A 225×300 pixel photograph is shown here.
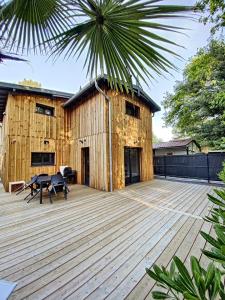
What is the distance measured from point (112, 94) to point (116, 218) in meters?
5.63

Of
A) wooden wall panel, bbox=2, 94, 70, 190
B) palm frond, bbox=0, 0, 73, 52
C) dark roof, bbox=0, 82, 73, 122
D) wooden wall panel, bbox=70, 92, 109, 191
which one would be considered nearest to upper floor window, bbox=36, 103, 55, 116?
wooden wall panel, bbox=2, 94, 70, 190

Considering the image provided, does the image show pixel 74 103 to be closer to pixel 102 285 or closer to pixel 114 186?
pixel 114 186

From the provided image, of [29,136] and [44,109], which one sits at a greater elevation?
[44,109]

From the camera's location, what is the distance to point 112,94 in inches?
301

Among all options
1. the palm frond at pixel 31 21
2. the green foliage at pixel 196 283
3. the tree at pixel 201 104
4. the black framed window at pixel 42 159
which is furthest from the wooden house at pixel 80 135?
the green foliage at pixel 196 283

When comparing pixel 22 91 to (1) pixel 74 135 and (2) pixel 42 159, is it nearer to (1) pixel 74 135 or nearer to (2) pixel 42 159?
(1) pixel 74 135

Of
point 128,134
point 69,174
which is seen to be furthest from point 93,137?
point 69,174

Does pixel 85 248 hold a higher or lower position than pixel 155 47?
lower

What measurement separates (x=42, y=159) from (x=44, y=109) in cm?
273

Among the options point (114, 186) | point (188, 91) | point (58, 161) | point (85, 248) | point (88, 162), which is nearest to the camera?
point (85, 248)

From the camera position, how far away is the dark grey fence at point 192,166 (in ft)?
27.4

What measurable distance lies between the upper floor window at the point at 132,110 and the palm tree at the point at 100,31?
764 centimetres

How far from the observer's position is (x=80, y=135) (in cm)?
880

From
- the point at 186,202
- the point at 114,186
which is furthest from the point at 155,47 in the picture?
the point at 114,186
